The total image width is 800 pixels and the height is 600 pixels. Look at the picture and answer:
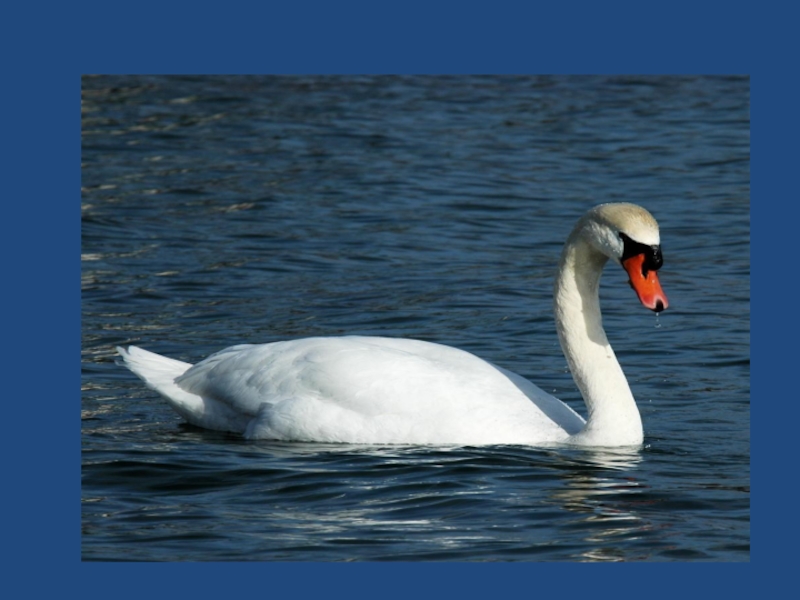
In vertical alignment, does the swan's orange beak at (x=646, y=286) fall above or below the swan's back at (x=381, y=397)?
above

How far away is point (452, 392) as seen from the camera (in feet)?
28.3

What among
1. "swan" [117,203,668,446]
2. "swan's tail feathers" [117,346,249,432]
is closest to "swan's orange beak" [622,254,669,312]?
"swan" [117,203,668,446]

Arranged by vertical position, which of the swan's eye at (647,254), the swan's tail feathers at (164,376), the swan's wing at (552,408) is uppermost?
the swan's eye at (647,254)

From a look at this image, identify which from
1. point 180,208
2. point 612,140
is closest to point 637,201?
point 612,140

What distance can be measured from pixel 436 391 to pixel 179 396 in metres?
1.74

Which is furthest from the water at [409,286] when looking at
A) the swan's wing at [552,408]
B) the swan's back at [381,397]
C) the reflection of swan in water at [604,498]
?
the swan's wing at [552,408]

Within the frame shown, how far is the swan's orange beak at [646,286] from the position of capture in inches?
312

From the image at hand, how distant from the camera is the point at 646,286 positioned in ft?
26.1

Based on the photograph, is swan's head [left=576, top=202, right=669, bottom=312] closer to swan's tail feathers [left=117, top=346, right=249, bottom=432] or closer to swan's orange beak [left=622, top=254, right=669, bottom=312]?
swan's orange beak [left=622, top=254, right=669, bottom=312]

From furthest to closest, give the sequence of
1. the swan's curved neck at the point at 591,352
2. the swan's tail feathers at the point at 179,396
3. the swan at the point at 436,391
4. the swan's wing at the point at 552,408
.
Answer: the swan's tail feathers at the point at 179,396, the swan's wing at the point at 552,408, the swan's curved neck at the point at 591,352, the swan at the point at 436,391

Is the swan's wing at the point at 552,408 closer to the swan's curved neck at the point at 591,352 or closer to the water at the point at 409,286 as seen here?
the swan's curved neck at the point at 591,352

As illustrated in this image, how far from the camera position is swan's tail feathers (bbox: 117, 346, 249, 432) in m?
9.23

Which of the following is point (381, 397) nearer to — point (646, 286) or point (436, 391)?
point (436, 391)

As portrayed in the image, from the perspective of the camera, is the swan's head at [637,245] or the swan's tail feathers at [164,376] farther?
the swan's tail feathers at [164,376]
